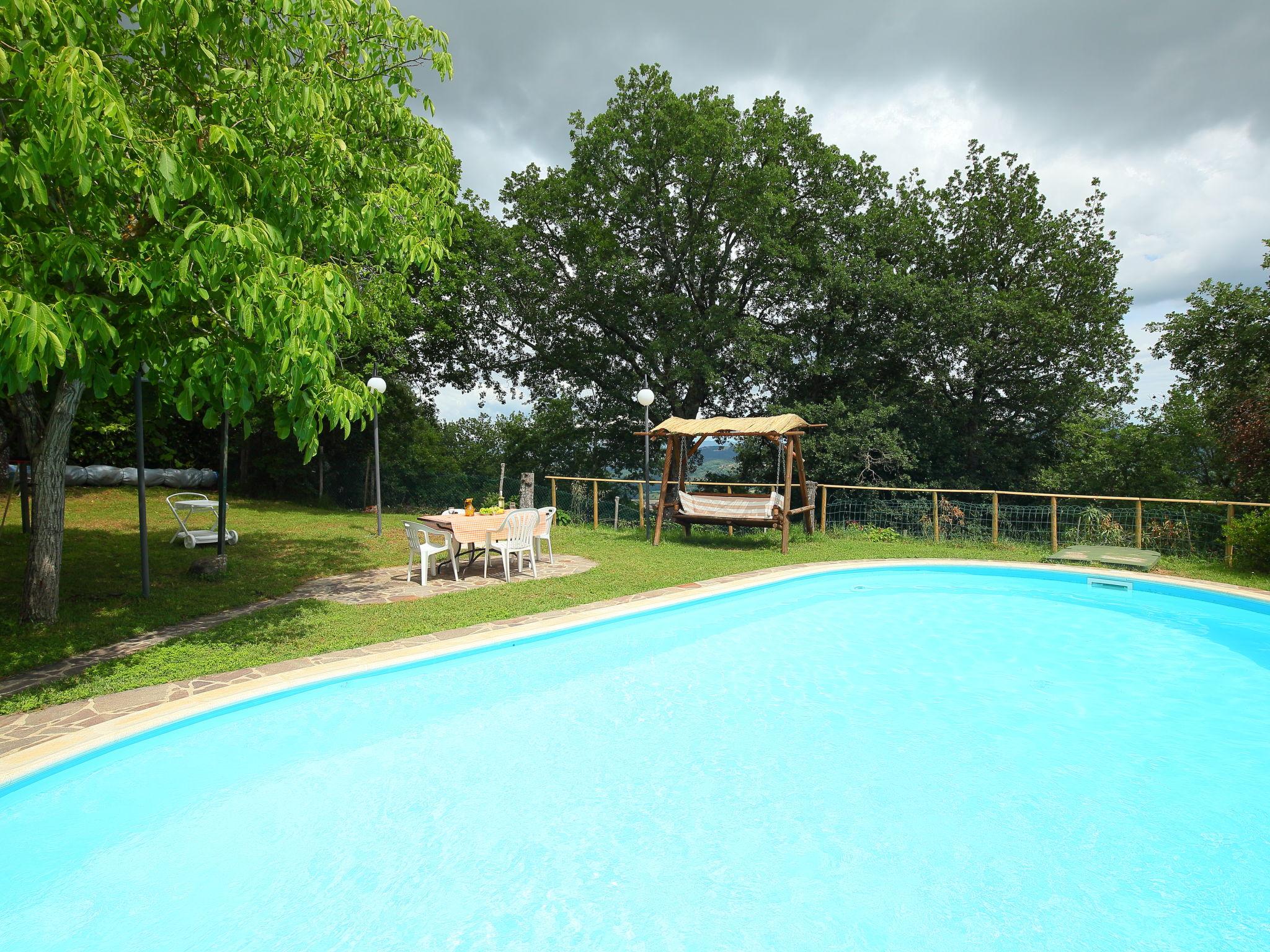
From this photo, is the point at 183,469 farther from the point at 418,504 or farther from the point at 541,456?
the point at 541,456

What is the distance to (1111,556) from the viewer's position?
32.0 ft

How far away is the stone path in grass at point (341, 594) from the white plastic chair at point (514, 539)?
0.19 metres

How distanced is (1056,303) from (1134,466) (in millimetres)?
5586

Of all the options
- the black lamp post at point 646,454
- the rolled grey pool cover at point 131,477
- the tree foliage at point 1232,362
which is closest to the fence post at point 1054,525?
the tree foliage at point 1232,362

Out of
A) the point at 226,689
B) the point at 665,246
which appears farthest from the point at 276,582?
the point at 665,246

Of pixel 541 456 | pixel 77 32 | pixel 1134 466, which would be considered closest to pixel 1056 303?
pixel 1134 466

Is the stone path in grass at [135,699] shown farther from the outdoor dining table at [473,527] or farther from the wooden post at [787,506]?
the wooden post at [787,506]

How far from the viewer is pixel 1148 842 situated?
334 cm

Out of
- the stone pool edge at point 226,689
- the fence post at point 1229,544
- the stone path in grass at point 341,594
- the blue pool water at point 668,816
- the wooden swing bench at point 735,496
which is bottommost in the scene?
the blue pool water at point 668,816

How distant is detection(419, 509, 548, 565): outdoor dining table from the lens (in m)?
8.22

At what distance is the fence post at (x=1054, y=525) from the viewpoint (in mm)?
11000

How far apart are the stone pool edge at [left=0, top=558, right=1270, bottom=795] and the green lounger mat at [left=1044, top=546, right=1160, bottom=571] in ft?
5.45

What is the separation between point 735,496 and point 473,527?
208 inches

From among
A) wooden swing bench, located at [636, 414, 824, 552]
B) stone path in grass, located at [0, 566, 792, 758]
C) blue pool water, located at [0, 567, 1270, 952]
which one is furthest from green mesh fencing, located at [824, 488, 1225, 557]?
stone path in grass, located at [0, 566, 792, 758]
